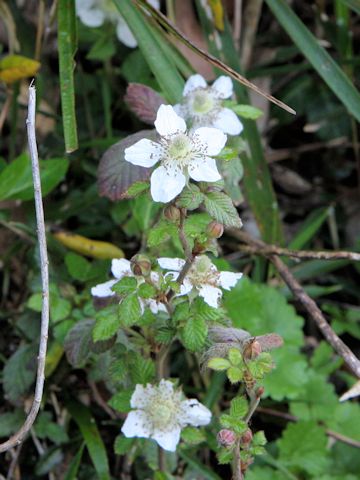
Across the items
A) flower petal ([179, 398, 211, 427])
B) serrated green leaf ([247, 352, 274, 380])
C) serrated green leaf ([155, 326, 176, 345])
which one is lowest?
flower petal ([179, 398, 211, 427])

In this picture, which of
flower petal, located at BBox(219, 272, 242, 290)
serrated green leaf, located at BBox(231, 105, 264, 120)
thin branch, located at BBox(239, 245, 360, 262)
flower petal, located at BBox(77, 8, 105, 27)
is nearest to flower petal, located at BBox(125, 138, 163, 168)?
flower petal, located at BBox(219, 272, 242, 290)

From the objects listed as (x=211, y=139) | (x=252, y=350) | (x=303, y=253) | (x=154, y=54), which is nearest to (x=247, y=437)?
(x=252, y=350)

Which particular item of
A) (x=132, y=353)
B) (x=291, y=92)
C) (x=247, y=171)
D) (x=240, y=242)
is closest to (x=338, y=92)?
(x=247, y=171)

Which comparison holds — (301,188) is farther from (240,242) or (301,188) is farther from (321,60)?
(321,60)

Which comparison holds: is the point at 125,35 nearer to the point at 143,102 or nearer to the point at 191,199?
the point at 143,102

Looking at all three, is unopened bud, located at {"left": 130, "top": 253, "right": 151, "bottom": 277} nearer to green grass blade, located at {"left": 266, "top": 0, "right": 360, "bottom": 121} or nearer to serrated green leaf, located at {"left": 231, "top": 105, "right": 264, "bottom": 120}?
serrated green leaf, located at {"left": 231, "top": 105, "right": 264, "bottom": 120}

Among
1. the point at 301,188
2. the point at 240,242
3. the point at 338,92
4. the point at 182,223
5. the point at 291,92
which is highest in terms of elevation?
→ the point at 182,223
